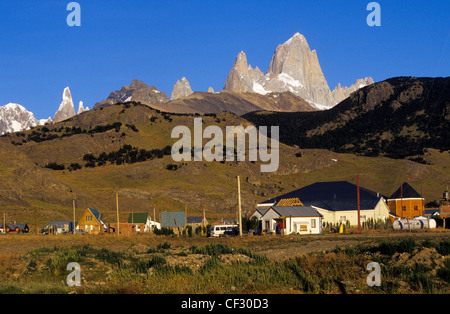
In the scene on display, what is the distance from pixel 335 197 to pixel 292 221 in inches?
910

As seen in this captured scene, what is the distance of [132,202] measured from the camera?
423 feet

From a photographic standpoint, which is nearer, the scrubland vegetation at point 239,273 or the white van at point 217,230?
the scrubland vegetation at point 239,273

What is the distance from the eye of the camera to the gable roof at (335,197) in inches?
3504

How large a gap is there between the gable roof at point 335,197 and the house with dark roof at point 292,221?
51.7ft

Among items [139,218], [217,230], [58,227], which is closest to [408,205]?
[217,230]

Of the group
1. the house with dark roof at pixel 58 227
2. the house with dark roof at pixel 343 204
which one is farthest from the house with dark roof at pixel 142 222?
the house with dark roof at pixel 343 204

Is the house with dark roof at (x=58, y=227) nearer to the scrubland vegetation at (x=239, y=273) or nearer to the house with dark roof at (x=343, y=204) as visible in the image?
the house with dark roof at (x=343, y=204)

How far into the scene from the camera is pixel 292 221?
73062mm

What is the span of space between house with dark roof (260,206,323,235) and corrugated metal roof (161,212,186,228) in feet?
91.7

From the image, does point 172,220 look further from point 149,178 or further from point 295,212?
point 149,178

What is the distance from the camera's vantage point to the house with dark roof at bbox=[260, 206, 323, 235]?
7244 centimetres

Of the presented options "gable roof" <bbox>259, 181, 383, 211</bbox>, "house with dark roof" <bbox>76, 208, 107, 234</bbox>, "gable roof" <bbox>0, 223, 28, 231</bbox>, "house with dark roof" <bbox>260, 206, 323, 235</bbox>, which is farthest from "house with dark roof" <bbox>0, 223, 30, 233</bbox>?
"house with dark roof" <bbox>260, 206, 323, 235</bbox>

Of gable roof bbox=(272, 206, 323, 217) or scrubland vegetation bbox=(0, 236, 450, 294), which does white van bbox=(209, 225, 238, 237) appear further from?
scrubland vegetation bbox=(0, 236, 450, 294)
